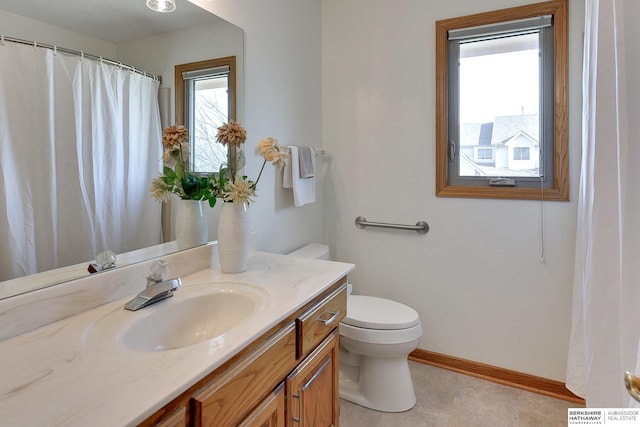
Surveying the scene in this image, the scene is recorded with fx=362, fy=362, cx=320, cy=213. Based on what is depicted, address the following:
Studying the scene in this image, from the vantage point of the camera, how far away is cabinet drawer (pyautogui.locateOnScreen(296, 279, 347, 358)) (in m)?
1.11

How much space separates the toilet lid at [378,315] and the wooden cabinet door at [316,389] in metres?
0.45

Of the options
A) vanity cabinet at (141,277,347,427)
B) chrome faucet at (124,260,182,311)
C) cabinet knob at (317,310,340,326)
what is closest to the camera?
vanity cabinet at (141,277,347,427)

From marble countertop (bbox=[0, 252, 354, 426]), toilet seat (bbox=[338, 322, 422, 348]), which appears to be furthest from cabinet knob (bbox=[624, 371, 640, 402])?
toilet seat (bbox=[338, 322, 422, 348])

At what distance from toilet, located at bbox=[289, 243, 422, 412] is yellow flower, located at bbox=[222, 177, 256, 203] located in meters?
0.88

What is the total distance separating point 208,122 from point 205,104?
72mm

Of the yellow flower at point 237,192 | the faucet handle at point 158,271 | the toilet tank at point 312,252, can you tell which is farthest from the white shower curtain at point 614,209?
the toilet tank at point 312,252

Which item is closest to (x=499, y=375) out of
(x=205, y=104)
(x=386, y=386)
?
(x=386, y=386)

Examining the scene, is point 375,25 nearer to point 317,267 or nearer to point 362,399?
point 317,267

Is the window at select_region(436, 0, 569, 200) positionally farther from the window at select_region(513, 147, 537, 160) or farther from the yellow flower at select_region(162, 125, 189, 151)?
the yellow flower at select_region(162, 125, 189, 151)

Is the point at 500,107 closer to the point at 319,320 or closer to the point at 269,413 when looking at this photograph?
the point at 319,320

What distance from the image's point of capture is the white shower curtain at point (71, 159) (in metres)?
0.92

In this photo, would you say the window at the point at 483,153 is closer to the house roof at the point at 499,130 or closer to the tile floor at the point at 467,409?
the house roof at the point at 499,130

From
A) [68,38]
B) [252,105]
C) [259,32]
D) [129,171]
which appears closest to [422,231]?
[252,105]

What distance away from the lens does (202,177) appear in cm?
145
